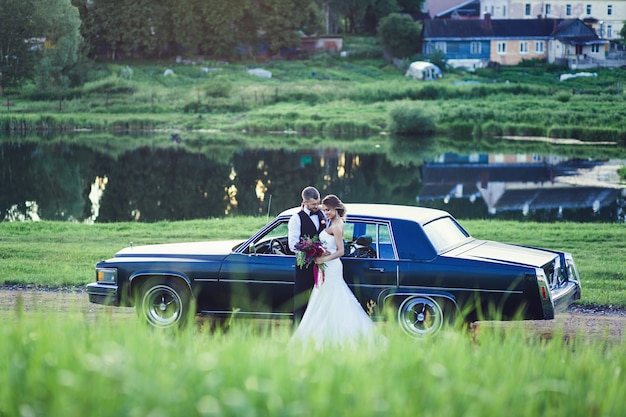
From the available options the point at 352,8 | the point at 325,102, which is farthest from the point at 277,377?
the point at 352,8

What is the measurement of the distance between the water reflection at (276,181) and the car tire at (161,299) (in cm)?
1706

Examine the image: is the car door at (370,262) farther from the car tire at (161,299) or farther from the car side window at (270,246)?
the car tire at (161,299)

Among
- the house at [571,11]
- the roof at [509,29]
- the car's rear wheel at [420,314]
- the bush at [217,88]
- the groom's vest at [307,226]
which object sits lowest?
the car's rear wheel at [420,314]

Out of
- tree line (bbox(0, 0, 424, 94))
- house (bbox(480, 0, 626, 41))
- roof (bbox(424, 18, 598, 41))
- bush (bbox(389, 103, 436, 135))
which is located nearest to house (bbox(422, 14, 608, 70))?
roof (bbox(424, 18, 598, 41))

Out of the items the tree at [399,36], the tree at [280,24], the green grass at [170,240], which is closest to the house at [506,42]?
the tree at [399,36]

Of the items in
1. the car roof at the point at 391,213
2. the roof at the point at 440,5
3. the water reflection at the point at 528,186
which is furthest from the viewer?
the roof at the point at 440,5

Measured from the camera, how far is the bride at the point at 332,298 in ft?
32.7

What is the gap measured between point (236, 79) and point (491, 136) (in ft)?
93.2

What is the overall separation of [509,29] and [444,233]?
8622 cm

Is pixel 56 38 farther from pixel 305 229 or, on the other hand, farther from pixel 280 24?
pixel 305 229

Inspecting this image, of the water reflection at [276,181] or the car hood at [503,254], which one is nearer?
the car hood at [503,254]

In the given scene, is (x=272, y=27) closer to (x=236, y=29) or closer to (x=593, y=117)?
(x=236, y=29)

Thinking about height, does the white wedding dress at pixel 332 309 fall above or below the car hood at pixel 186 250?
below

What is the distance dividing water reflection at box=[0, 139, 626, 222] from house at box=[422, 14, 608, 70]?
43.4m
